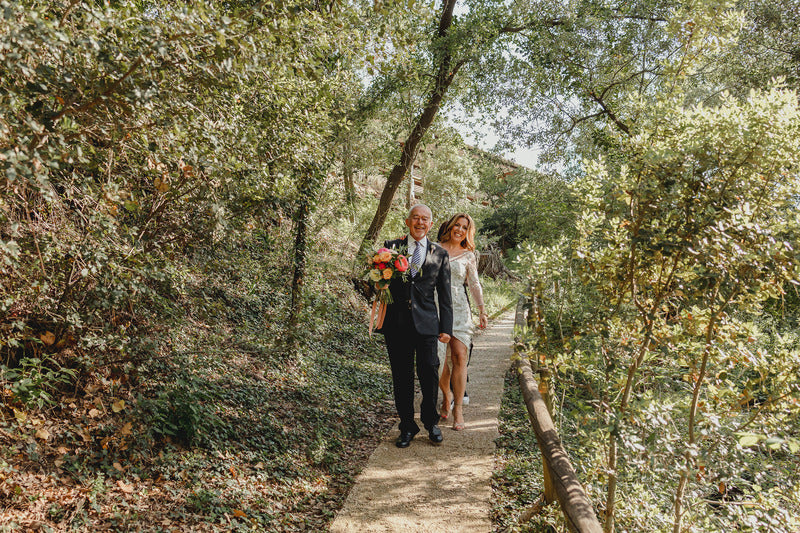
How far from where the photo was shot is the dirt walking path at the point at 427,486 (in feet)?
12.0

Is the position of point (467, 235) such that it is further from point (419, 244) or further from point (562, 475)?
point (562, 475)

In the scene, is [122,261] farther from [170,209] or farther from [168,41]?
[168,41]

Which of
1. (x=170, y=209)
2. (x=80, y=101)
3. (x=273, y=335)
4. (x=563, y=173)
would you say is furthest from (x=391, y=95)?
(x=80, y=101)

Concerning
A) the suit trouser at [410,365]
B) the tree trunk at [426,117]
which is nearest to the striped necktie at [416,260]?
the suit trouser at [410,365]

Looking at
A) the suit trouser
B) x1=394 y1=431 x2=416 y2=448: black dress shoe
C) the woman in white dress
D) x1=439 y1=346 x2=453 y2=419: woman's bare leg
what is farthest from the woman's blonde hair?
x1=394 y1=431 x2=416 y2=448: black dress shoe

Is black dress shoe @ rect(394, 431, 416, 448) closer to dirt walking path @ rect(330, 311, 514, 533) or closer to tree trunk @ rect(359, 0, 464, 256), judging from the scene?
dirt walking path @ rect(330, 311, 514, 533)

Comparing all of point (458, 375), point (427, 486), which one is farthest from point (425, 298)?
point (427, 486)

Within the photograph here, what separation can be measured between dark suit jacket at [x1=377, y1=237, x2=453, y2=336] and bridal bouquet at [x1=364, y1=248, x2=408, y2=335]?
88mm

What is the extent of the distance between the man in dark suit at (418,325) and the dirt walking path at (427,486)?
0.25 m

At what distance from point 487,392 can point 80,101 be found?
5.98 m

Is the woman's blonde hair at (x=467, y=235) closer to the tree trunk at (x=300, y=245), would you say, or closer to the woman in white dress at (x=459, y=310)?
the woman in white dress at (x=459, y=310)

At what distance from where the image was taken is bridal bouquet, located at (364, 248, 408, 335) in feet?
14.8

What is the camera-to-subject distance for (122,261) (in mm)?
3436

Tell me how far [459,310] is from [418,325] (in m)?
1.01
